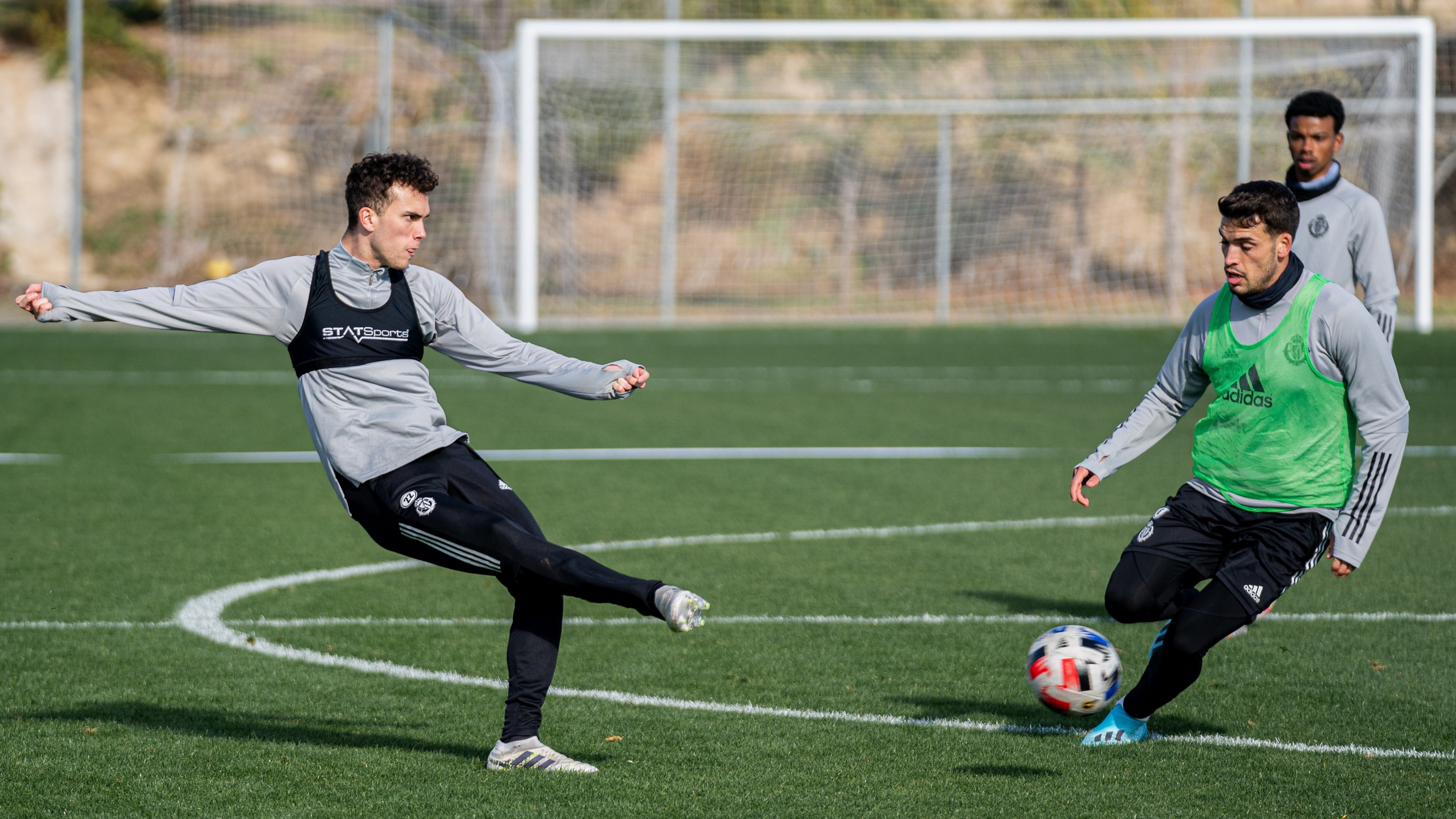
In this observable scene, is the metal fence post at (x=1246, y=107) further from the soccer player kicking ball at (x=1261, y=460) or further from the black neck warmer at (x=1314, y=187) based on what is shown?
the soccer player kicking ball at (x=1261, y=460)

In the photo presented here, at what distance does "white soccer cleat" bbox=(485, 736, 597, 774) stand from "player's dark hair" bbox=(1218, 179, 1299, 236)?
2.58m

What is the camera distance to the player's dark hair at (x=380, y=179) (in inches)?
186

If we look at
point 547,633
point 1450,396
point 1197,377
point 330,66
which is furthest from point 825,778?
point 330,66

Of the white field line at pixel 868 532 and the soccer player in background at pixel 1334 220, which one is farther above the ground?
the soccer player in background at pixel 1334 220

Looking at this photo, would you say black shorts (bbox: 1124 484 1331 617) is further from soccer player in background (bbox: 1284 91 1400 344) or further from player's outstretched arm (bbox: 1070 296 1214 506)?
soccer player in background (bbox: 1284 91 1400 344)

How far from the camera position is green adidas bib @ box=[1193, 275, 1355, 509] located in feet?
16.2

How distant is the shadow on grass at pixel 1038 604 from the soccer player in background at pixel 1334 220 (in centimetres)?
→ 176

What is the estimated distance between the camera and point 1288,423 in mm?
4961

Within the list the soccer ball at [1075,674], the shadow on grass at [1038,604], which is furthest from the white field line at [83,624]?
the soccer ball at [1075,674]

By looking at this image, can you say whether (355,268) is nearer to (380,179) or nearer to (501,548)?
(380,179)

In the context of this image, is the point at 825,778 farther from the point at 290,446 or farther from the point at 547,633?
the point at 290,446

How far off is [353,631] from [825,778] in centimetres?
269

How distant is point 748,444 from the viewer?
12898 millimetres

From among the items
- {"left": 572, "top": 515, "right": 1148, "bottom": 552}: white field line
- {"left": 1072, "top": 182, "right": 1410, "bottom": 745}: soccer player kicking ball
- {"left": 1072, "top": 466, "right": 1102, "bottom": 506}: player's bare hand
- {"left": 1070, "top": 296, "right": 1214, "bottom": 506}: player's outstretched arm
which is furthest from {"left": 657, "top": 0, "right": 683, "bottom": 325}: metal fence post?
{"left": 1072, "top": 182, "right": 1410, "bottom": 745}: soccer player kicking ball
